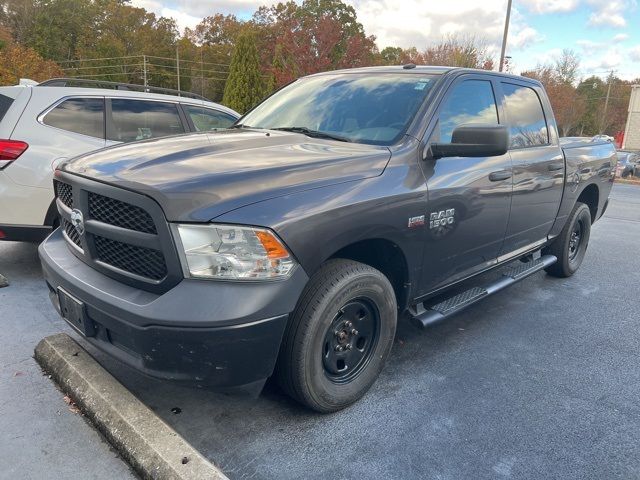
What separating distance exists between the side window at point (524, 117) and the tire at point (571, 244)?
42.4 inches

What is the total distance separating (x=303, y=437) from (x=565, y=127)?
49020 millimetres

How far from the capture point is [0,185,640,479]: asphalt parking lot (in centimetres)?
231

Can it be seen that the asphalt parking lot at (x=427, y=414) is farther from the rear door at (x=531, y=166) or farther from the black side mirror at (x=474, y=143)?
the black side mirror at (x=474, y=143)

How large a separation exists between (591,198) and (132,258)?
16.6 ft

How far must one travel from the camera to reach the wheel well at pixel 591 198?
5.30 metres

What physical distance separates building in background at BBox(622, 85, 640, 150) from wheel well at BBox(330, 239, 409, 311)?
4559 centimetres

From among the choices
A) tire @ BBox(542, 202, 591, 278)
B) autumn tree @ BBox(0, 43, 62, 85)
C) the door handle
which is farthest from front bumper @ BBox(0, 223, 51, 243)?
autumn tree @ BBox(0, 43, 62, 85)

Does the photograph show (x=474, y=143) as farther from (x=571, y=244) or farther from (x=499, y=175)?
(x=571, y=244)

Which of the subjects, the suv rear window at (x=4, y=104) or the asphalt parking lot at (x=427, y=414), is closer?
the asphalt parking lot at (x=427, y=414)

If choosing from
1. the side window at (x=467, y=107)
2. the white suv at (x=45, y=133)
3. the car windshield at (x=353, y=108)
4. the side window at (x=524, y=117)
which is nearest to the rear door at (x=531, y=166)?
the side window at (x=524, y=117)

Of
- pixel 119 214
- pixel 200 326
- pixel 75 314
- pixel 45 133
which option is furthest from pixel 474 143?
pixel 45 133

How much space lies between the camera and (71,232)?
2.77m

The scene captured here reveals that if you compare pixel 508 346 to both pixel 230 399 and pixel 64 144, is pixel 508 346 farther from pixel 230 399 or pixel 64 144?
pixel 64 144

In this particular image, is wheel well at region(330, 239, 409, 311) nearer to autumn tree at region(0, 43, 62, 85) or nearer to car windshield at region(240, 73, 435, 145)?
car windshield at region(240, 73, 435, 145)
